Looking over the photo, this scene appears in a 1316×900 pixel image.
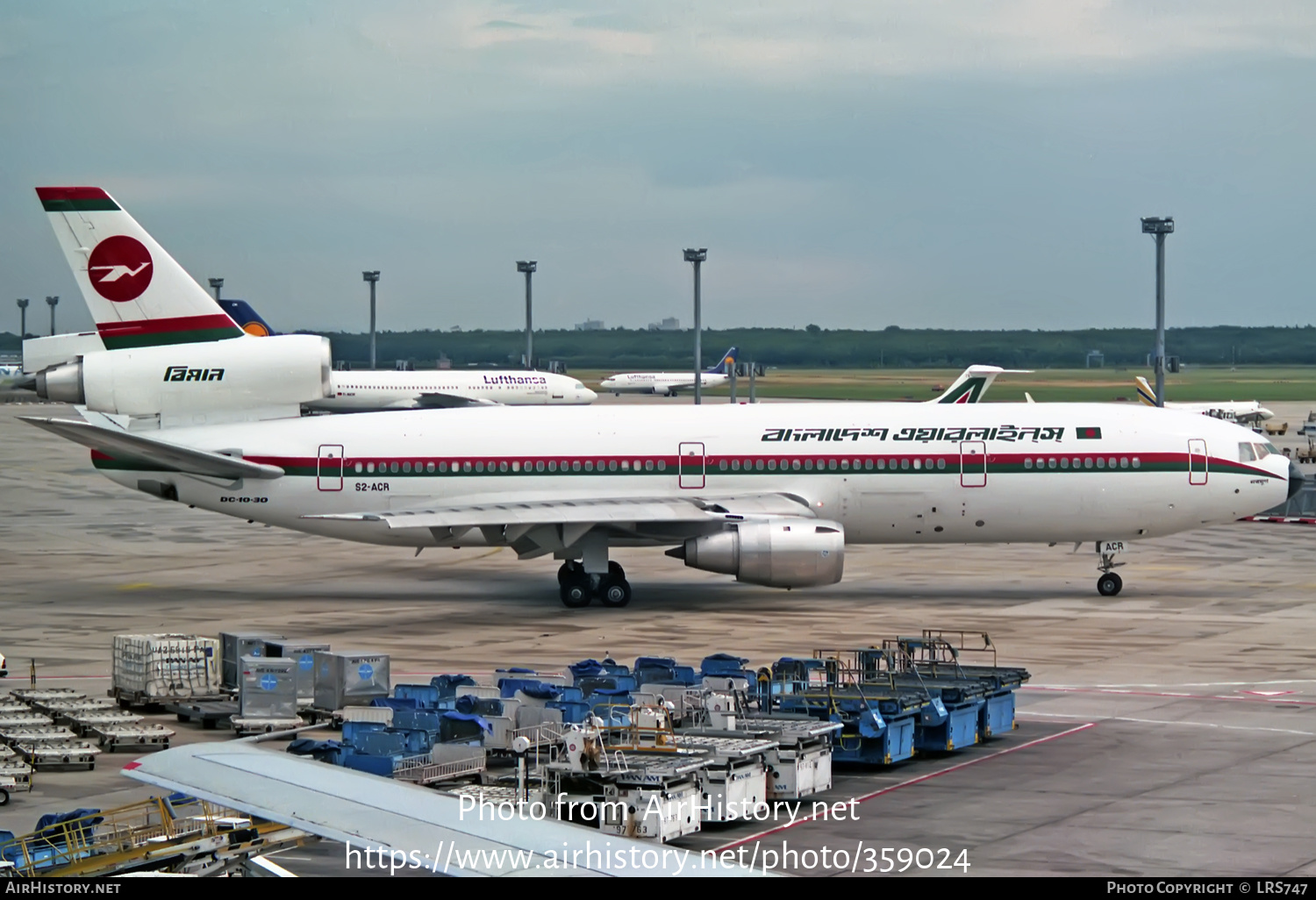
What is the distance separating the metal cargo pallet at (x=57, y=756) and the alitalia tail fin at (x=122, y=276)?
2007 centimetres

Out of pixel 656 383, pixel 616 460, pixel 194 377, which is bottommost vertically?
pixel 616 460

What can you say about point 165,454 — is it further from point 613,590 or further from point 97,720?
point 97,720

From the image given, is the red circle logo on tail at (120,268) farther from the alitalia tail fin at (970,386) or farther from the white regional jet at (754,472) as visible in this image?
the alitalia tail fin at (970,386)

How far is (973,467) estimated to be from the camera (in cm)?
3975

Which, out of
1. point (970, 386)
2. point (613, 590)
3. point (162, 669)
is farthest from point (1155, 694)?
point (970, 386)

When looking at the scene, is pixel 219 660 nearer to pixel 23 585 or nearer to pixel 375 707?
pixel 375 707

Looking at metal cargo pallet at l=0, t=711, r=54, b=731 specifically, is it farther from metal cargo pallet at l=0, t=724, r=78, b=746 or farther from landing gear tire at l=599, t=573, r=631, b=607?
landing gear tire at l=599, t=573, r=631, b=607

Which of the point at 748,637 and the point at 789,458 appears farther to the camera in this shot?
the point at 789,458

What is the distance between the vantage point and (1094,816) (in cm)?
1928

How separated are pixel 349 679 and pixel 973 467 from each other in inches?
733

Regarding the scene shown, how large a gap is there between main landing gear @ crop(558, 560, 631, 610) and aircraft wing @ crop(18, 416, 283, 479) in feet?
24.9
